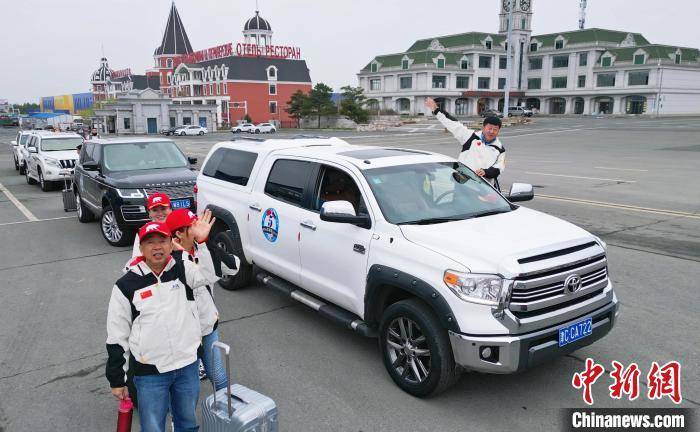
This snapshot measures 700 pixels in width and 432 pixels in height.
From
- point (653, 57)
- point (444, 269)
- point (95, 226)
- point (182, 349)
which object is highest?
point (653, 57)

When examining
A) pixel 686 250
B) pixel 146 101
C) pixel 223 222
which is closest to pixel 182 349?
pixel 223 222

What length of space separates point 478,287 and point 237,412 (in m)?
1.84

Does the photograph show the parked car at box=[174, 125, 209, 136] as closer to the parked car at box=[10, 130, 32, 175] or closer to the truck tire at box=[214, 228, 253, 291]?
the parked car at box=[10, 130, 32, 175]

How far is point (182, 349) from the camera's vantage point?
3.12 metres

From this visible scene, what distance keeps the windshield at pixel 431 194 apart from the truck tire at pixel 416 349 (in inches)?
32.7

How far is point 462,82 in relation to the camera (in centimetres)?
9469

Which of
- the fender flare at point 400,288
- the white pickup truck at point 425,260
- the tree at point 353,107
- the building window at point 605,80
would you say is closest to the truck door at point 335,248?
the white pickup truck at point 425,260

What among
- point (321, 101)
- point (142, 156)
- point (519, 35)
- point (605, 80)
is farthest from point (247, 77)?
point (142, 156)

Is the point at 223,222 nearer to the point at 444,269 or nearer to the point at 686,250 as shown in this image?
the point at 444,269

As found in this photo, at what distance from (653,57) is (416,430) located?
9538 cm

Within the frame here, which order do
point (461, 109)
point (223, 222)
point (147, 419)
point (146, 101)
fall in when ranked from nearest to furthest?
point (147, 419) → point (223, 222) → point (146, 101) → point (461, 109)

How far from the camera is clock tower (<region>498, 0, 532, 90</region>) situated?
97688 mm

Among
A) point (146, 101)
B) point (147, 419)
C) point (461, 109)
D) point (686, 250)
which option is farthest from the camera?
point (461, 109)
